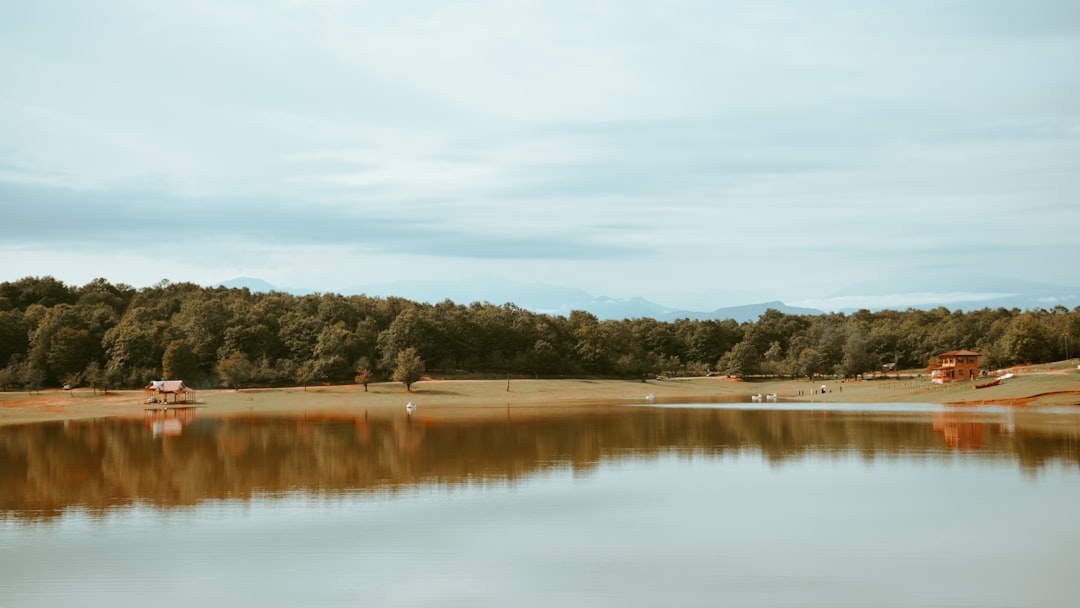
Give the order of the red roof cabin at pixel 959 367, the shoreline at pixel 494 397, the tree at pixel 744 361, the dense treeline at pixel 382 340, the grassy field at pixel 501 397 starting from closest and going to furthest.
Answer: the shoreline at pixel 494 397
the grassy field at pixel 501 397
the red roof cabin at pixel 959 367
the dense treeline at pixel 382 340
the tree at pixel 744 361

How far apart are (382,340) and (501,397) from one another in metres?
26.2

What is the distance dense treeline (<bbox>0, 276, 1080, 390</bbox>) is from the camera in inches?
4063

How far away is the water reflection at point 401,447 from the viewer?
29328 mm

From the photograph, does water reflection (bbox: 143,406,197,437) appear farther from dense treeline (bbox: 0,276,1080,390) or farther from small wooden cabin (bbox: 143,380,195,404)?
dense treeline (bbox: 0,276,1080,390)

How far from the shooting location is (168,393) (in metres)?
87.6

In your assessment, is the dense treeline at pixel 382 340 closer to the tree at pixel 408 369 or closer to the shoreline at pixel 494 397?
the tree at pixel 408 369

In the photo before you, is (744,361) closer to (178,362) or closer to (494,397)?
(494,397)

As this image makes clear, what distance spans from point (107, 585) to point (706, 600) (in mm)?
10790

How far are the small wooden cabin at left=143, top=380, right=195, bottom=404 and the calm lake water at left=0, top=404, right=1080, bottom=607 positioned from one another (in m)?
44.9

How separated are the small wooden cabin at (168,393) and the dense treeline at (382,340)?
28.4ft

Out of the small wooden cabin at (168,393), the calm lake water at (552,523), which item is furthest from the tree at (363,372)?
the calm lake water at (552,523)

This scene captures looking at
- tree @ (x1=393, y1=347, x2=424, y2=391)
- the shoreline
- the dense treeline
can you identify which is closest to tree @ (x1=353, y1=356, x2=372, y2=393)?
the dense treeline

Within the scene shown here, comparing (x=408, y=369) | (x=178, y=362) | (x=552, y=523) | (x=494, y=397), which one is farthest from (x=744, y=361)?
(x=552, y=523)

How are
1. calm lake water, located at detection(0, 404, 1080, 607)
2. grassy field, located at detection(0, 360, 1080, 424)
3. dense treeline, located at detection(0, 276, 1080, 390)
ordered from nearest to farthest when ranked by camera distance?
1. calm lake water, located at detection(0, 404, 1080, 607)
2. grassy field, located at detection(0, 360, 1080, 424)
3. dense treeline, located at detection(0, 276, 1080, 390)
